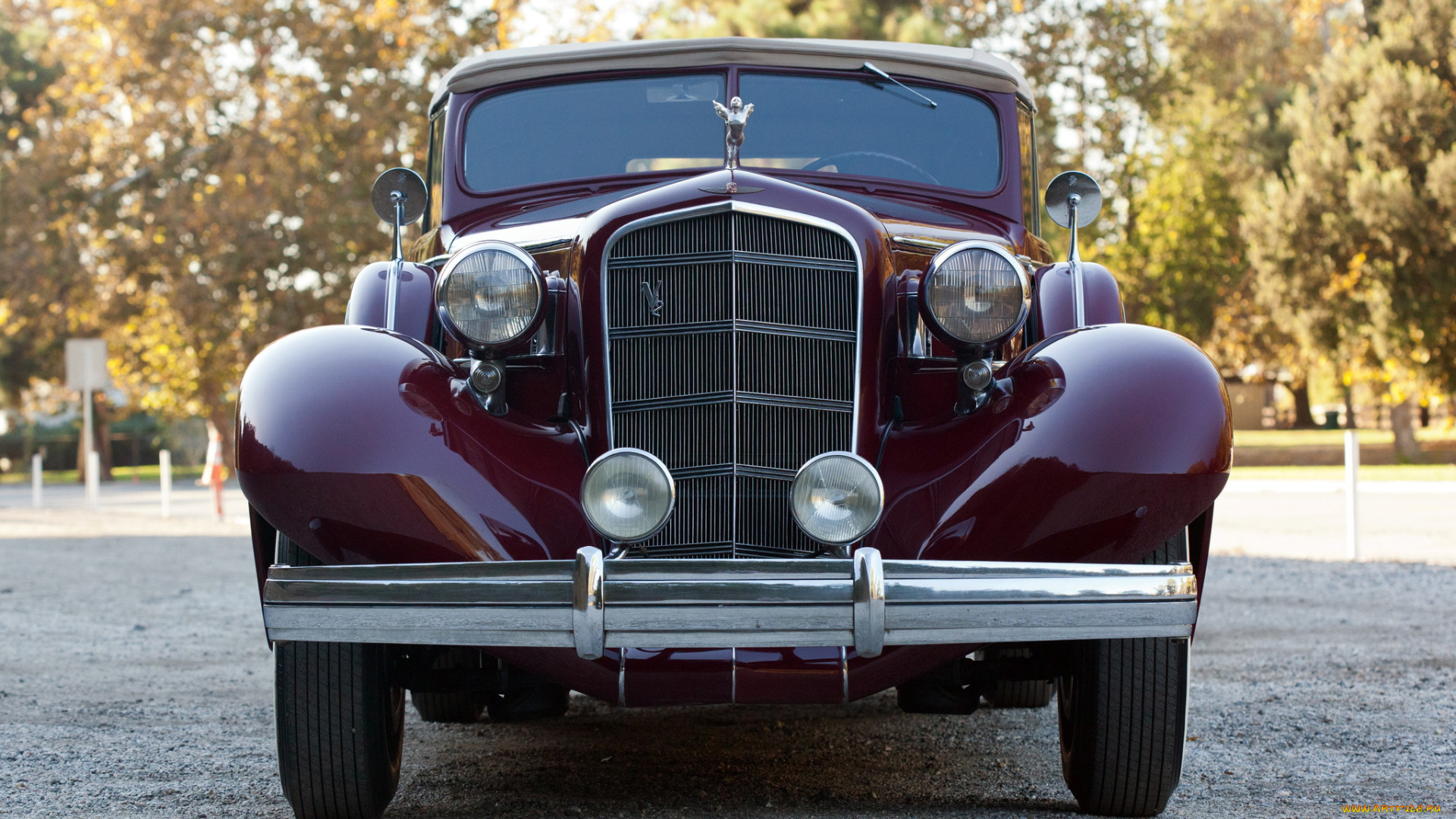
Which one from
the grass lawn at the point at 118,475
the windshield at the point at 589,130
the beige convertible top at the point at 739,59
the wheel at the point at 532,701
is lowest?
the grass lawn at the point at 118,475

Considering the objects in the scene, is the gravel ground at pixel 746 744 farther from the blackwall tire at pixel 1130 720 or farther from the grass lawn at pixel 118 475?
the grass lawn at pixel 118 475

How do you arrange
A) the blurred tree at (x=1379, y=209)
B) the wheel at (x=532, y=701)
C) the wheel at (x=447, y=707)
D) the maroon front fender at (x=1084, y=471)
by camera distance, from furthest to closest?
the blurred tree at (x=1379, y=209) < the wheel at (x=447, y=707) < the wheel at (x=532, y=701) < the maroon front fender at (x=1084, y=471)

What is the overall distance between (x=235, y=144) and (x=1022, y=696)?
748 inches

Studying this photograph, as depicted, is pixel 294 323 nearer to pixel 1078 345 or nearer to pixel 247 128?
pixel 247 128

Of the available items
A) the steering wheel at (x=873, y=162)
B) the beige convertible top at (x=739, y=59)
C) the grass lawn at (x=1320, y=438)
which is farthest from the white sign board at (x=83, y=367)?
the grass lawn at (x=1320, y=438)

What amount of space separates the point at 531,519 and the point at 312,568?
20.0 inches

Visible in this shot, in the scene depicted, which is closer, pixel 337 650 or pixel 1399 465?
pixel 337 650

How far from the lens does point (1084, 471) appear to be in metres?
3.09

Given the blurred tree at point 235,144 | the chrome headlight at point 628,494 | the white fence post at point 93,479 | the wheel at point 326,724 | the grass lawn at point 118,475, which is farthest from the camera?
the grass lawn at point 118,475

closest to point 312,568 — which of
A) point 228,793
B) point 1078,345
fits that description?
point 228,793

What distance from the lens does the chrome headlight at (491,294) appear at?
339 centimetres

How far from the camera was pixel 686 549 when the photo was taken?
10.8 feet

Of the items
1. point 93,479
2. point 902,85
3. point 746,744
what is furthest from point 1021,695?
point 93,479

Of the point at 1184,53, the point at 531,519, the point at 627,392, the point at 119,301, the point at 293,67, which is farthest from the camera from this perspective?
the point at 1184,53
